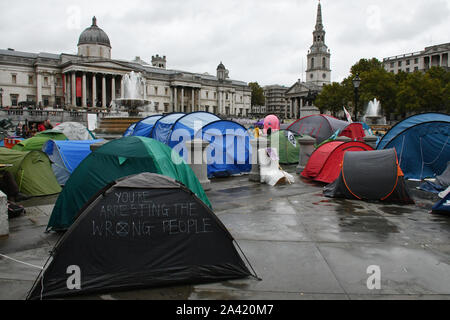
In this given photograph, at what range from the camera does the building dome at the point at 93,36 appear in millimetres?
77875

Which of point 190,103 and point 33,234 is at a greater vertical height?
point 190,103

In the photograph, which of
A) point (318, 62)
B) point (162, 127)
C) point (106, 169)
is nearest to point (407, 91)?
point (162, 127)

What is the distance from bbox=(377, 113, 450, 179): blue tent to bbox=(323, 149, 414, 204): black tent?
463 cm

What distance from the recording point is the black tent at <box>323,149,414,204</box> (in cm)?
942

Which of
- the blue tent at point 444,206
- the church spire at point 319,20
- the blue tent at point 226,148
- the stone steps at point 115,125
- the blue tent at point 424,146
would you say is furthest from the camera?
the church spire at point 319,20

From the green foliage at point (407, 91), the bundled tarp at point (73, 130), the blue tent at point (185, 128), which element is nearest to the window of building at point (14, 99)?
the bundled tarp at point (73, 130)

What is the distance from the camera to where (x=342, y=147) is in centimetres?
1232

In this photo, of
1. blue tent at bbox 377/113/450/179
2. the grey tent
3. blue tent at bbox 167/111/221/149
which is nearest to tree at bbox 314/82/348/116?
blue tent at bbox 377/113/450/179

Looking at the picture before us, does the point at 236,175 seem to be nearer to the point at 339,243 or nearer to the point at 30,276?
the point at 339,243

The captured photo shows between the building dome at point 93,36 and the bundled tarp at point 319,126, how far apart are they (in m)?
68.0

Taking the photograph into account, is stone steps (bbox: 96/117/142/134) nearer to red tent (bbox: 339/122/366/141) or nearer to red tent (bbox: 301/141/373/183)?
red tent (bbox: 339/122/366/141)

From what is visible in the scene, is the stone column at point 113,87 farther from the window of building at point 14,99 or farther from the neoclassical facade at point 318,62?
the neoclassical facade at point 318,62
